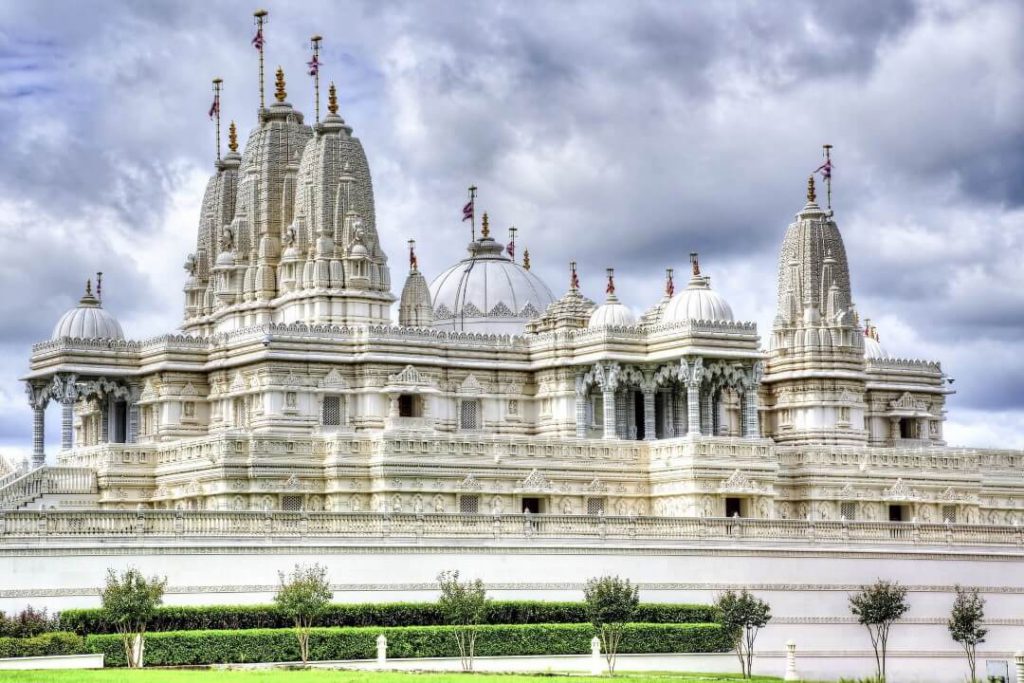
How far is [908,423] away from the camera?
339ft

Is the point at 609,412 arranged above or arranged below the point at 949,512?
above

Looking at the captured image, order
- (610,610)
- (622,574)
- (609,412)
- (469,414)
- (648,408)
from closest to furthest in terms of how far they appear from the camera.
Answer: (610,610) → (622,574) → (609,412) → (648,408) → (469,414)

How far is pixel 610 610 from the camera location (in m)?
61.9

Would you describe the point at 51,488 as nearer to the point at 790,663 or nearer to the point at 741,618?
the point at 741,618

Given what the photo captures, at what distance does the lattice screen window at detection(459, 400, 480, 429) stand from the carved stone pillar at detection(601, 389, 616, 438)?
6125mm

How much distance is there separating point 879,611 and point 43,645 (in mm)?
29092

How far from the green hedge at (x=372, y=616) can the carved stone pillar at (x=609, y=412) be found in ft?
59.6

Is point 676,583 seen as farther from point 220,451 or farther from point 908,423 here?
point 908,423

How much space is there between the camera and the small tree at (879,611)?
70188 millimetres

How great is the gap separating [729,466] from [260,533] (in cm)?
2457

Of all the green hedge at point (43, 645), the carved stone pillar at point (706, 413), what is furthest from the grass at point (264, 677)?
the carved stone pillar at point (706, 413)

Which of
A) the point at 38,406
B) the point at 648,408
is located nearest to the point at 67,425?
the point at 38,406

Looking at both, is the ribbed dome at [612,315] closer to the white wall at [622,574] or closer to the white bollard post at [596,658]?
the white wall at [622,574]

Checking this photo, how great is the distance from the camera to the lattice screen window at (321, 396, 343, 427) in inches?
3388
